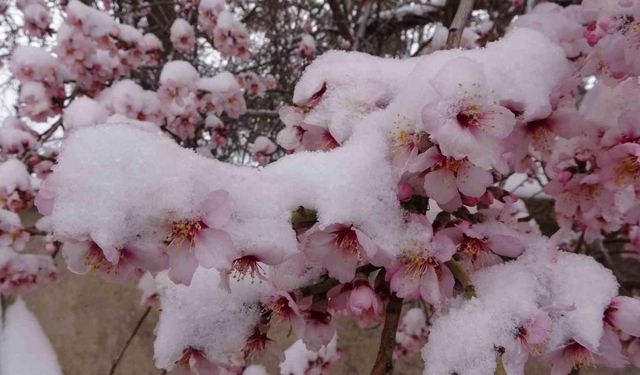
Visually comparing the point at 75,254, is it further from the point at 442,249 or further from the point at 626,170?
the point at 626,170

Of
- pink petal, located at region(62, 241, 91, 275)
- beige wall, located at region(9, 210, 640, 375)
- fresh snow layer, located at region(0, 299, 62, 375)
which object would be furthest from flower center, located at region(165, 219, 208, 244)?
fresh snow layer, located at region(0, 299, 62, 375)

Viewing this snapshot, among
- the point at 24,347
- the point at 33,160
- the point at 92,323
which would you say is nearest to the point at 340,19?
the point at 33,160

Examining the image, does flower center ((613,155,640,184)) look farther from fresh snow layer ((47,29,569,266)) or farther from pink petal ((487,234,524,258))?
pink petal ((487,234,524,258))

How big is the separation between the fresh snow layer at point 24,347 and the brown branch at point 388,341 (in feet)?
12.8

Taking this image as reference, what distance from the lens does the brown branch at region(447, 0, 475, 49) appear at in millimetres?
1138

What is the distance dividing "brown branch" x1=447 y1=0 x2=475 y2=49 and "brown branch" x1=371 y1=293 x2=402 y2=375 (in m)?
0.60

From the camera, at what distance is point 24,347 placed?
4.03 metres

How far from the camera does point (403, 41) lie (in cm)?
447

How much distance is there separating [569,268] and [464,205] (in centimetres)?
20

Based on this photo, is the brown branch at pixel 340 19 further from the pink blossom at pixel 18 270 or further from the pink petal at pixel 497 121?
the pink petal at pixel 497 121

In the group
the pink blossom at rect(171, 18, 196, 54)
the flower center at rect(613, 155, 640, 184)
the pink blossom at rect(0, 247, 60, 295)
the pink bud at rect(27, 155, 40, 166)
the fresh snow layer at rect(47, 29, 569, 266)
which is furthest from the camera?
the pink blossom at rect(171, 18, 196, 54)

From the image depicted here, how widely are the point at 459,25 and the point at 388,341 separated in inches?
29.6

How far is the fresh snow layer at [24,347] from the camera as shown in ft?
12.6

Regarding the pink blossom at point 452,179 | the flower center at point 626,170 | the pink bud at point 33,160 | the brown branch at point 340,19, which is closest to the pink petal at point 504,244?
the pink blossom at point 452,179
